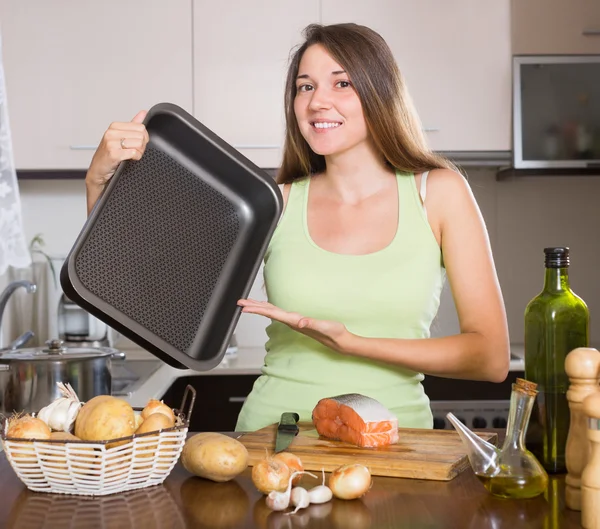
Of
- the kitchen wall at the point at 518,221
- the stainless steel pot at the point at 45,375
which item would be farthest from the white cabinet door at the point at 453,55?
the stainless steel pot at the point at 45,375

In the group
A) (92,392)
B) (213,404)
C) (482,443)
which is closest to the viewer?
(482,443)

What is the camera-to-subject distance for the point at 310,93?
1375 millimetres

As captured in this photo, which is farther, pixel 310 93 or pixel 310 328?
pixel 310 93

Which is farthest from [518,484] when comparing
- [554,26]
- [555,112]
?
[554,26]

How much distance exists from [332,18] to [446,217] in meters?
1.38

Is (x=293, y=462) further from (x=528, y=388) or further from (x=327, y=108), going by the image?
(x=327, y=108)

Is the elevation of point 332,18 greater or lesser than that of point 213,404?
greater

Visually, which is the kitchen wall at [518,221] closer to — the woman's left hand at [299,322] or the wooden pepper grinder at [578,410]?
the woman's left hand at [299,322]

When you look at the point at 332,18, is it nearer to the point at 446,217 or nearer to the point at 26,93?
the point at 26,93

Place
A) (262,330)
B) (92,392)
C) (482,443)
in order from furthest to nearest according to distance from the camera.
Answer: (262,330) < (92,392) < (482,443)

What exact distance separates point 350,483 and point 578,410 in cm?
23

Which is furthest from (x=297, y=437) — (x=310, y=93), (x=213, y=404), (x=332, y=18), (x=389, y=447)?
(x=332, y=18)

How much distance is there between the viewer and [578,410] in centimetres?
79

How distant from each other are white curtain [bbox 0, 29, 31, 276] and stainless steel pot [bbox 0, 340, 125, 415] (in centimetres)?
21
